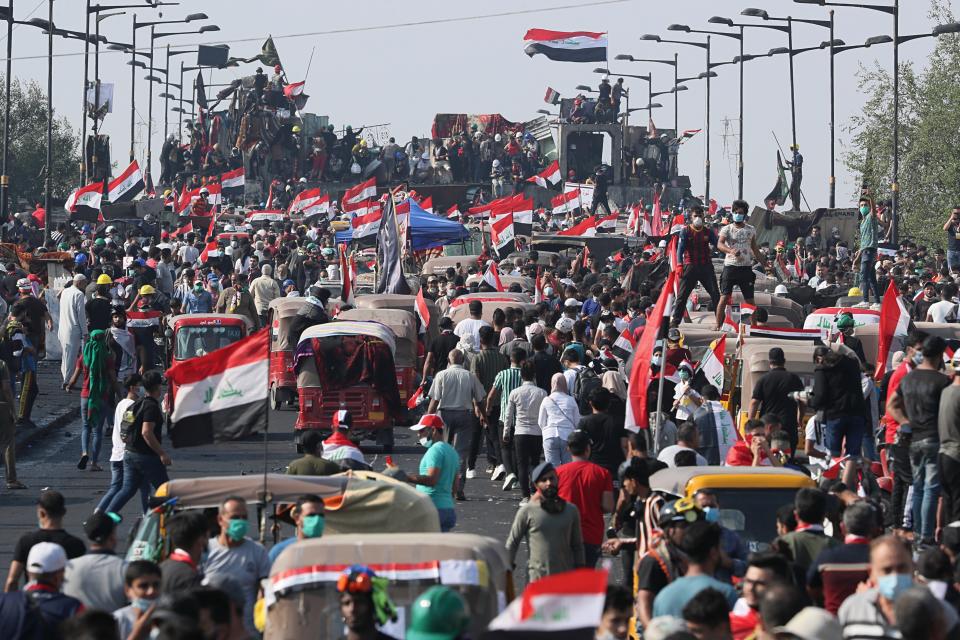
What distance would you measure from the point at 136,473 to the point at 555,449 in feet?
11.3

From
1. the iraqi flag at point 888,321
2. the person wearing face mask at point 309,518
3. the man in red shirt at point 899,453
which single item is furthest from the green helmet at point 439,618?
the iraqi flag at point 888,321

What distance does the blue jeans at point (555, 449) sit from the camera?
16.3m

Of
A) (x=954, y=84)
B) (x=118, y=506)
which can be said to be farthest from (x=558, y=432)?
(x=954, y=84)

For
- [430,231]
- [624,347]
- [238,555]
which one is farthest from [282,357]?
[238,555]

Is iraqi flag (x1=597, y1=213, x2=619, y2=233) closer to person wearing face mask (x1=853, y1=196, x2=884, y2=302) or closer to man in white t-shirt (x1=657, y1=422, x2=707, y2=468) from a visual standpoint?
person wearing face mask (x1=853, y1=196, x2=884, y2=302)

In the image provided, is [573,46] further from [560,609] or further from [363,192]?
[560,609]

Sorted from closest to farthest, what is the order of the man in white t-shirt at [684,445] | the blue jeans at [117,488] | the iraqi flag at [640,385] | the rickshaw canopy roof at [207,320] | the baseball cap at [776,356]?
the man in white t-shirt at [684,445] → the iraqi flag at [640,385] → the blue jeans at [117,488] → the baseball cap at [776,356] → the rickshaw canopy roof at [207,320]

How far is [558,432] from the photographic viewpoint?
53.6 ft

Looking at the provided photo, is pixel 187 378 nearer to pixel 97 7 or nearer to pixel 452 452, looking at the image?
pixel 452 452

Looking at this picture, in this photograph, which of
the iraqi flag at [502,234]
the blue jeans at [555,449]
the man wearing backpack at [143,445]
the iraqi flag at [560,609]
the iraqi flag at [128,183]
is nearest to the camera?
the iraqi flag at [560,609]

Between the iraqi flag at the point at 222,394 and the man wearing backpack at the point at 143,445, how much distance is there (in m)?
2.64

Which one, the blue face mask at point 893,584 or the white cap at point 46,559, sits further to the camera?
the white cap at point 46,559

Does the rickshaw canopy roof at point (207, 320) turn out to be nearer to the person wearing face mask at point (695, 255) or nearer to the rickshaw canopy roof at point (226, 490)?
the person wearing face mask at point (695, 255)

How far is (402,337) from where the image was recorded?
80.3 ft
